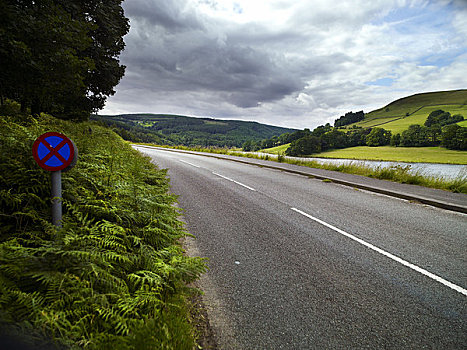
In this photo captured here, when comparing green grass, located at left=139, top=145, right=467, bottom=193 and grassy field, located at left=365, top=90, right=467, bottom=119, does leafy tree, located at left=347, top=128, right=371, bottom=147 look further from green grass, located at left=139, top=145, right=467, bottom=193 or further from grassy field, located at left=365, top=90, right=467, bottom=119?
green grass, located at left=139, top=145, right=467, bottom=193

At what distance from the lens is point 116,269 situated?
2533 millimetres

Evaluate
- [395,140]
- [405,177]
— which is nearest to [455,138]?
[395,140]

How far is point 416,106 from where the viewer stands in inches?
5684

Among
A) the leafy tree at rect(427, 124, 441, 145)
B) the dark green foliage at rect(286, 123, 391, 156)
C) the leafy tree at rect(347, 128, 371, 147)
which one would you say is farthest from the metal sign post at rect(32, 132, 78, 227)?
the leafy tree at rect(347, 128, 371, 147)

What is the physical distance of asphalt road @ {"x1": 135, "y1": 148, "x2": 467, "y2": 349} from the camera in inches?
99.3

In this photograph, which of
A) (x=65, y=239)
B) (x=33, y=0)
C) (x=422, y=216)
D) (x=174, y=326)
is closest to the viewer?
(x=174, y=326)

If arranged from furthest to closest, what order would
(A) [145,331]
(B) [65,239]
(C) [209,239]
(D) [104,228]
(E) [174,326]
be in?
(C) [209,239] → (D) [104,228] → (B) [65,239] → (E) [174,326] → (A) [145,331]

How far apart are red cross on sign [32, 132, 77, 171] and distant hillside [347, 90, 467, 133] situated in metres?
134

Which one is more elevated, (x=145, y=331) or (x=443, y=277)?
(x=145, y=331)

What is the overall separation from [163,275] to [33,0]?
1053cm

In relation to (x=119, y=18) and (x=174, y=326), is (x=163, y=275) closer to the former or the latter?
(x=174, y=326)

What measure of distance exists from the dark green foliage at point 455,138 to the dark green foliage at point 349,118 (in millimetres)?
70728

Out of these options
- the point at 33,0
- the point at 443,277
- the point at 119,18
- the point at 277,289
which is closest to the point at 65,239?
the point at 277,289

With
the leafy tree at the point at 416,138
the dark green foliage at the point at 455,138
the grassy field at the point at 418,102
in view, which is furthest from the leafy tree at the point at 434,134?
the grassy field at the point at 418,102
